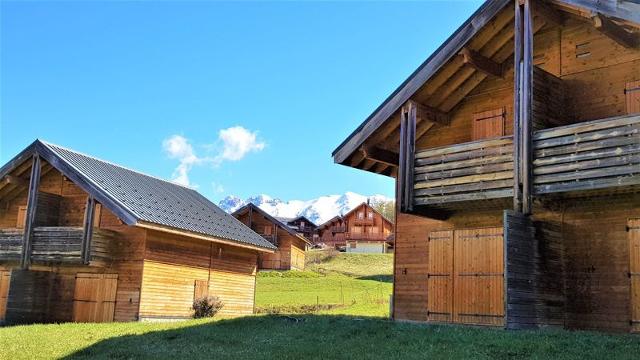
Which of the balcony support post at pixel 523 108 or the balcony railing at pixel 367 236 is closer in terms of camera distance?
→ the balcony support post at pixel 523 108

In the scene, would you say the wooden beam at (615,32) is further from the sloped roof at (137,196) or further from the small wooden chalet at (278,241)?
the small wooden chalet at (278,241)

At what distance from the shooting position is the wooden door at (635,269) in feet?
50.1

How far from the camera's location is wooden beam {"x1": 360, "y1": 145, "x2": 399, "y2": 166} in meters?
20.2

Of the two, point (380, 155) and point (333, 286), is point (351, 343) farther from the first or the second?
point (333, 286)

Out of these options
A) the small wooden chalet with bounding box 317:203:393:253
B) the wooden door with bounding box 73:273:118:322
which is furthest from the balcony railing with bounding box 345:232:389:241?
the wooden door with bounding box 73:273:118:322

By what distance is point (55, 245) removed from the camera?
90.0ft

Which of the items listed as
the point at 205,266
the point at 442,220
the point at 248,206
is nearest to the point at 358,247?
the point at 248,206

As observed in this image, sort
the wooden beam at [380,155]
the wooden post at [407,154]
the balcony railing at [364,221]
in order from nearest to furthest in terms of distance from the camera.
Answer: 1. the wooden post at [407,154]
2. the wooden beam at [380,155]
3. the balcony railing at [364,221]

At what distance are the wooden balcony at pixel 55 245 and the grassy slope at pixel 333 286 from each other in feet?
34.3

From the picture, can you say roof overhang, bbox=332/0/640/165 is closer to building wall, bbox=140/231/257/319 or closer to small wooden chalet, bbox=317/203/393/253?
building wall, bbox=140/231/257/319

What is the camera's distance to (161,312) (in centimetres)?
2733

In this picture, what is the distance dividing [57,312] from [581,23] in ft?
76.0

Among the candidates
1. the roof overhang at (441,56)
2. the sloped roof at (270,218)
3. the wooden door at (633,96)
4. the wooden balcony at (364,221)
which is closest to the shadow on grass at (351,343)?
the roof overhang at (441,56)

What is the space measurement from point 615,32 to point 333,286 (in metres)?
35.5
